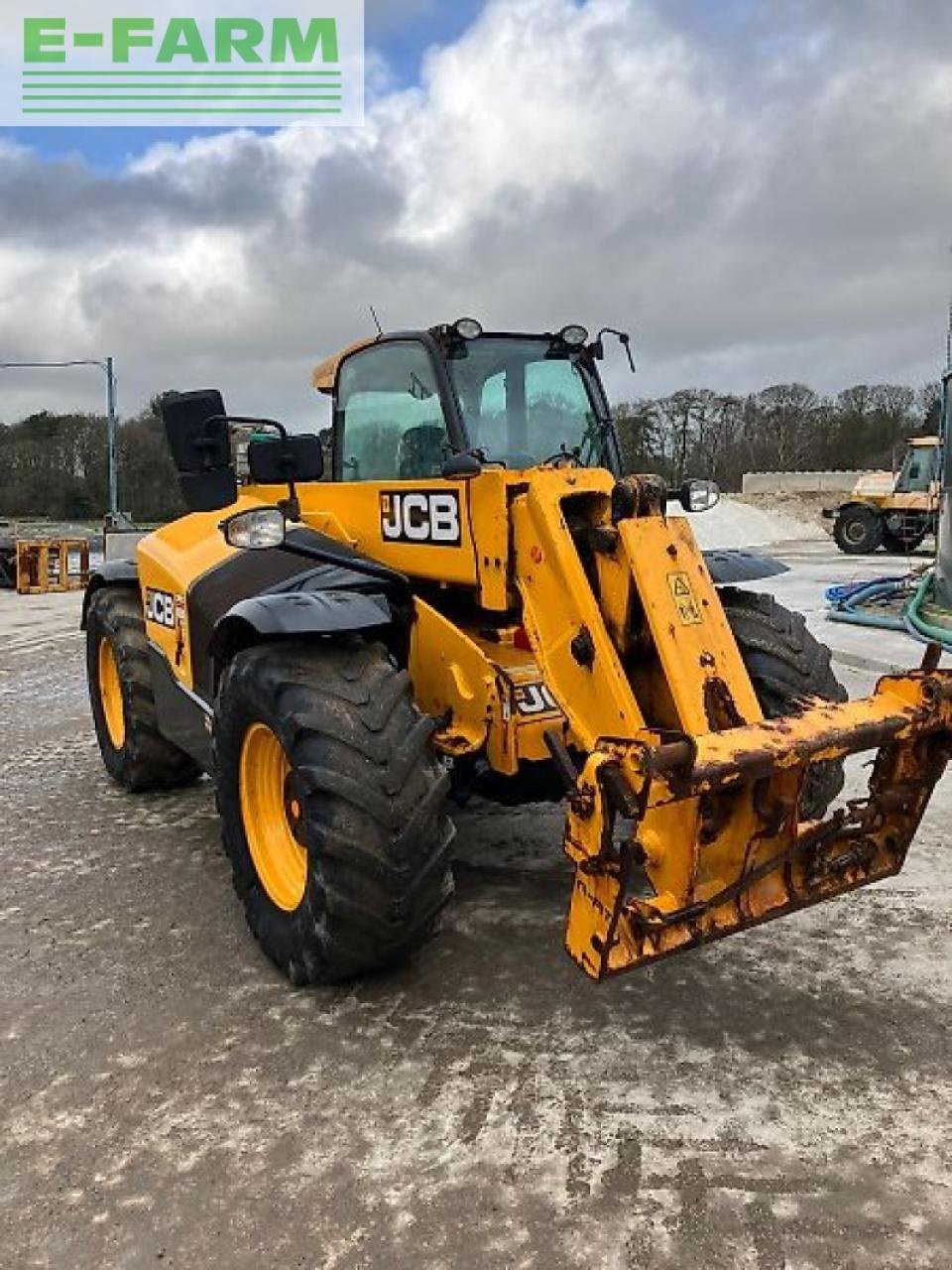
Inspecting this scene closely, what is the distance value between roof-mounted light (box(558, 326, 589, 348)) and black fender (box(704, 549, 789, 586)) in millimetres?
1053

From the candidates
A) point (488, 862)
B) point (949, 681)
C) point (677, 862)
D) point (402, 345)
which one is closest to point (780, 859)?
point (677, 862)

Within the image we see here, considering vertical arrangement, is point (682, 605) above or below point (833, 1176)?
above

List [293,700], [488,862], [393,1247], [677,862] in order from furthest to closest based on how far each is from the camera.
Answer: [488,862]
[293,700]
[677,862]
[393,1247]

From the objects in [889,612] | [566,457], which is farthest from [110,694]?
[889,612]

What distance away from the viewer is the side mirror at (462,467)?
12.2ft

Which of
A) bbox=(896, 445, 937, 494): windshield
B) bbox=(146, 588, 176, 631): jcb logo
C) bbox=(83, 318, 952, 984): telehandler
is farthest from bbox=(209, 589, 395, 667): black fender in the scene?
bbox=(896, 445, 937, 494): windshield

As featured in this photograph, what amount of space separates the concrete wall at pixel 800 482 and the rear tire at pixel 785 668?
33542mm

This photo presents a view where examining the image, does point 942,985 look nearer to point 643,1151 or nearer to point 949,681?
point 949,681

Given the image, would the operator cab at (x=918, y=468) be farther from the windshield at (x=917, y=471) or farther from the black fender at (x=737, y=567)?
the black fender at (x=737, y=567)

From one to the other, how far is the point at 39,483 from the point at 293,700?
44.9 metres

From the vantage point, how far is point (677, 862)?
9.53 ft

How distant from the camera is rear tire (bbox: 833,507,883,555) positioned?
23.4 meters

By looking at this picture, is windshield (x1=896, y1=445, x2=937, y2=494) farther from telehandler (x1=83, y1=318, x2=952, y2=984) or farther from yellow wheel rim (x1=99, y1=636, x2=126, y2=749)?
yellow wheel rim (x1=99, y1=636, x2=126, y2=749)

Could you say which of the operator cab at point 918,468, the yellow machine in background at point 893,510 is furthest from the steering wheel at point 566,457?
the yellow machine in background at point 893,510
